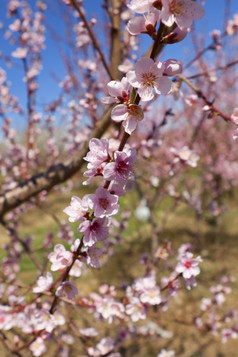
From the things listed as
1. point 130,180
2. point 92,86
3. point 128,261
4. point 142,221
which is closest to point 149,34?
point 130,180

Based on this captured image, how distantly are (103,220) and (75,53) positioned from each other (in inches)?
200

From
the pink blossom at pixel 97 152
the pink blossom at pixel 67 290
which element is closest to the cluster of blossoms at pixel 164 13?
the pink blossom at pixel 97 152

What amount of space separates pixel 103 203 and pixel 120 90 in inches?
12.7

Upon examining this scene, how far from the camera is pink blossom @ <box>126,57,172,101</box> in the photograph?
63cm

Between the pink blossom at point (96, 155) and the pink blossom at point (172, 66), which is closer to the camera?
the pink blossom at point (172, 66)

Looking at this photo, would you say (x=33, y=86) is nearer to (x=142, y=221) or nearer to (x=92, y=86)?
(x=92, y=86)

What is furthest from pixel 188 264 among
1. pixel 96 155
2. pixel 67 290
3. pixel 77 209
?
pixel 96 155

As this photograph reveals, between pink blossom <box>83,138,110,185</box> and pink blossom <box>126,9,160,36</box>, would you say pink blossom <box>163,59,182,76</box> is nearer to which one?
pink blossom <box>126,9,160,36</box>

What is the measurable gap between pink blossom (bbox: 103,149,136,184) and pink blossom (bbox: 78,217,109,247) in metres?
0.17

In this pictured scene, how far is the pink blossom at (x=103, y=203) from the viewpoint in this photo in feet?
2.40

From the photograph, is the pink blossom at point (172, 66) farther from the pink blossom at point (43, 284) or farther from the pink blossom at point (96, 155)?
the pink blossom at point (43, 284)

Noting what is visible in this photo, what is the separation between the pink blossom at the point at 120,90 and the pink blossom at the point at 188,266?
101 centimetres

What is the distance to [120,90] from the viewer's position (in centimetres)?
69

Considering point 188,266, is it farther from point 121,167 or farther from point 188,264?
point 121,167
